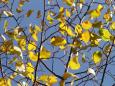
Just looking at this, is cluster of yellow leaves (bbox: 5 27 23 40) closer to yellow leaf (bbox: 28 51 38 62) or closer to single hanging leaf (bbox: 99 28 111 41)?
yellow leaf (bbox: 28 51 38 62)

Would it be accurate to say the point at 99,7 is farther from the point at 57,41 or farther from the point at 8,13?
the point at 8,13

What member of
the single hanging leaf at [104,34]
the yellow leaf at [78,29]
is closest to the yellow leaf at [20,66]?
the yellow leaf at [78,29]

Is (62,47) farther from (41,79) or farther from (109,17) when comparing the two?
(109,17)

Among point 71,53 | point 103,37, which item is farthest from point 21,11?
point 103,37

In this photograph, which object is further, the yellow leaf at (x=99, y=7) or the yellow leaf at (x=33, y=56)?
the yellow leaf at (x=99, y=7)

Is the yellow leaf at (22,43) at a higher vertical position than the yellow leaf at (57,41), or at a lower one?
higher

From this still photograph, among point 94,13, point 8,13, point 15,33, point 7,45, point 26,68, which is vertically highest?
point 8,13

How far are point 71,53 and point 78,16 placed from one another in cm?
54

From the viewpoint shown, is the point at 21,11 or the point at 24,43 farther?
the point at 21,11

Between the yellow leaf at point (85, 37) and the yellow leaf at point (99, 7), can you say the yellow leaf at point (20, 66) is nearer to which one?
the yellow leaf at point (85, 37)

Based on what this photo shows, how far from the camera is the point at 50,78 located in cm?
345

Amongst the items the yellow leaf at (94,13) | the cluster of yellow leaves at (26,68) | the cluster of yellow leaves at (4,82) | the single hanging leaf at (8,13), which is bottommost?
the cluster of yellow leaves at (4,82)

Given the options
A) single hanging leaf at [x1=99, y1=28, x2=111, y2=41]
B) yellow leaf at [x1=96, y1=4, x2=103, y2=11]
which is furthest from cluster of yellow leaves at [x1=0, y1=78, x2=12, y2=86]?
yellow leaf at [x1=96, y1=4, x2=103, y2=11]

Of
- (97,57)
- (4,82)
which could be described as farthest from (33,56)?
(97,57)
